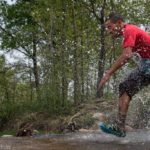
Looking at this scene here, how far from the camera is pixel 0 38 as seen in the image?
32812 mm

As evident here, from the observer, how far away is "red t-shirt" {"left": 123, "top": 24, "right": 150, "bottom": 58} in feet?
23.8

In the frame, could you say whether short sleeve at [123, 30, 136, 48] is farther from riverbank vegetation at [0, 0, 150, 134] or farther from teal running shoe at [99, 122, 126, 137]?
riverbank vegetation at [0, 0, 150, 134]

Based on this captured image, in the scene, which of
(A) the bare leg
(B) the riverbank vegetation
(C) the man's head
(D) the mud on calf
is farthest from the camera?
(B) the riverbank vegetation

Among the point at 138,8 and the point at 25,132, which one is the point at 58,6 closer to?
the point at 138,8

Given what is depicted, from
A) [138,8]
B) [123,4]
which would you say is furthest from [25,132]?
[138,8]

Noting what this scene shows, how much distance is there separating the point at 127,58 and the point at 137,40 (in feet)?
1.35

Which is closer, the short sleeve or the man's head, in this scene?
the short sleeve

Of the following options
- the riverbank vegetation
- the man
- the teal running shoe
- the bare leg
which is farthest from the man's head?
the riverbank vegetation

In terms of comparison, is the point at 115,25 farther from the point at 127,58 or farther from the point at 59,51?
the point at 59,51

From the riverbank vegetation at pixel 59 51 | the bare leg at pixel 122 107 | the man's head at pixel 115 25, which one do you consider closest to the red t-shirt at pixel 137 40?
the man's head at pixel 115 25

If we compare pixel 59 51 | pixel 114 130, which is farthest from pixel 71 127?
pixel 59 51

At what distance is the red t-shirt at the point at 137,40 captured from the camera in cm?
725

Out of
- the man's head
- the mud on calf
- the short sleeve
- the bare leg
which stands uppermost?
the man's head

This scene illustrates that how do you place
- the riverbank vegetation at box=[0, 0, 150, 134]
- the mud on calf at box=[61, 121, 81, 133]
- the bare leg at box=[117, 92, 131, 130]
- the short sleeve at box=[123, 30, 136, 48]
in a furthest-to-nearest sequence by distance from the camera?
the riverbank vegetation at box=[0, 0, 150, 134], the mud on calf at box=[61, 121, 81, 133], the bare leg at box=[117, 92, 131, 130], the short sleeve at box=[123, 30, 136, 48]
